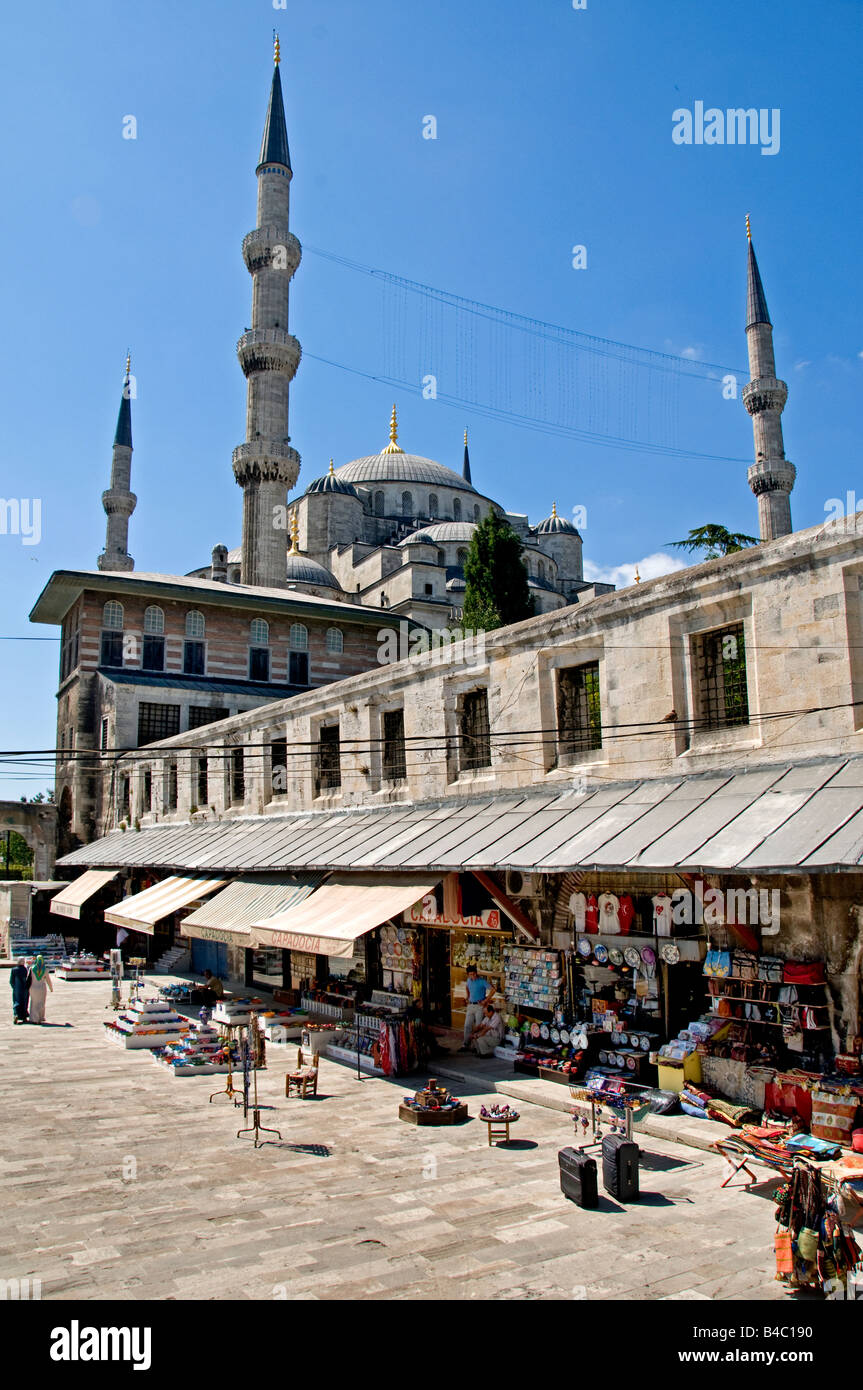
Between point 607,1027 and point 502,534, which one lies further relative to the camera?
point 502,534

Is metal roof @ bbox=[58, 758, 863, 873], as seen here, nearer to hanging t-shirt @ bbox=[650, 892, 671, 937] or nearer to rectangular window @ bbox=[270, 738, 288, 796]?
hanging t-shirt @ bbox=[650, 892, 671, 937]

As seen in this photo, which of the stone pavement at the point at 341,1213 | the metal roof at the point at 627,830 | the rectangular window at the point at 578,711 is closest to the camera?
the stone pavement at the point at 341,1213

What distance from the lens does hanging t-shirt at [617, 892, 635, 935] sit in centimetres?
1209

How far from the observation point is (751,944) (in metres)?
10.6

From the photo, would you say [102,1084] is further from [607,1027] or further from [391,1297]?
[391,1297]

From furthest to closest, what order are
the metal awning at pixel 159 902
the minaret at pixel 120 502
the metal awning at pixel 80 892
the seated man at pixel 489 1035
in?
the minaret at pixel 120 502
the metal awning at pixel 80 892
the metal awning at pixel 159 902
the seated man at pixel 489 1035

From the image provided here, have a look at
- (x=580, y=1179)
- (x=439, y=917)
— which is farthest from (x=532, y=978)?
(x=580, y=1179)

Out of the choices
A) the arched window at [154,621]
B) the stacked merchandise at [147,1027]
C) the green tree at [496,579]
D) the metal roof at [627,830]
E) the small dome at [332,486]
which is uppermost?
the small dome at [332,486]

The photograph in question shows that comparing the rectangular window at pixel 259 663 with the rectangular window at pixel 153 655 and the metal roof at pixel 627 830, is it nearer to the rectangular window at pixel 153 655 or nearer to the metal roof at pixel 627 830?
the rectangular window at pixel 153 655

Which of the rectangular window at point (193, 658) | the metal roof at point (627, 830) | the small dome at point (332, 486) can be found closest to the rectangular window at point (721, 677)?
the metal roof at point (627, 830)

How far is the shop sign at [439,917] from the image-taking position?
1395 centimetres

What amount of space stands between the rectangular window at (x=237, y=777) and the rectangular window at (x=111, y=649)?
51.0 ft
